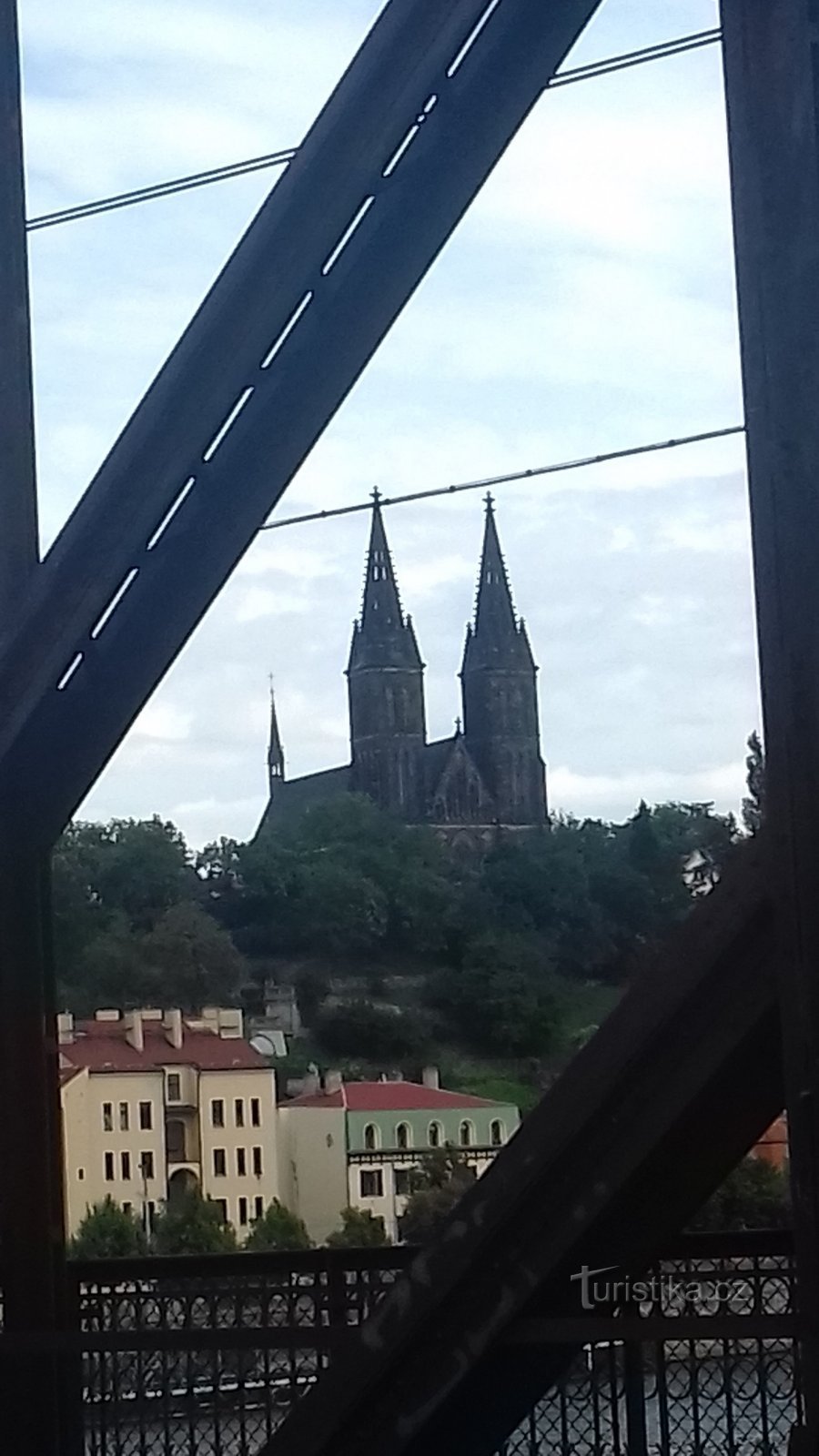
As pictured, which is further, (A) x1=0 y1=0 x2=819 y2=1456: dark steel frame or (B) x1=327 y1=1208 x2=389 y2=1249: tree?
(B) x1=327 y1=1208 x2=389 y2=1249: tree

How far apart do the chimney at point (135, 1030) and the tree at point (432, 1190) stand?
2.17 feet

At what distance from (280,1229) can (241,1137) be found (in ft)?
0.84

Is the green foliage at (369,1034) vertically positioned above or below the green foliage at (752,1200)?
above

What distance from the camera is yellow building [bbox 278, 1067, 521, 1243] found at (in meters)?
3.41

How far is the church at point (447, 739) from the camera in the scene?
3.74 metres

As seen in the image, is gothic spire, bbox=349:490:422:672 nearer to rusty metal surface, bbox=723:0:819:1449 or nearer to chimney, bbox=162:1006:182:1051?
chimney, bbox=162:1006:182:1051

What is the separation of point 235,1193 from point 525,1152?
4.88 ft

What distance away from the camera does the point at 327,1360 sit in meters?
3.23

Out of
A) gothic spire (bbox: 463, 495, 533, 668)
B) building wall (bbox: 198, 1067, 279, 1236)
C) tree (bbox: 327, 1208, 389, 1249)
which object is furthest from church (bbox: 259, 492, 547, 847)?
tree (bbox: 327, 1208, 389, 1249)

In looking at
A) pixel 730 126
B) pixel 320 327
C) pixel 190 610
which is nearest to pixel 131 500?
pixel 190 610

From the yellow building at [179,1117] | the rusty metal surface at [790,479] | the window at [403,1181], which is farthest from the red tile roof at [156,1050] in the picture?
the rusty metal surface at [790,479]

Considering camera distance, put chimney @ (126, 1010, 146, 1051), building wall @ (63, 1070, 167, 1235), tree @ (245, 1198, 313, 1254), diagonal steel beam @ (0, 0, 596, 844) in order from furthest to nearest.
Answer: chimney @ (126, 1010, 146, 1051) → tree @ (245, 1198, 313, 1254) → building wall @ (63, 1070, 167, 1235) → diagonal steel beam @ (0, 0, 596, 844)

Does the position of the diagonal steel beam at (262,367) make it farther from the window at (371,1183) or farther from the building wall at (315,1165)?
the window at (371,1183)

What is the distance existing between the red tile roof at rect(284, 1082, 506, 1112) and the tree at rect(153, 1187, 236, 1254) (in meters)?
0.35
